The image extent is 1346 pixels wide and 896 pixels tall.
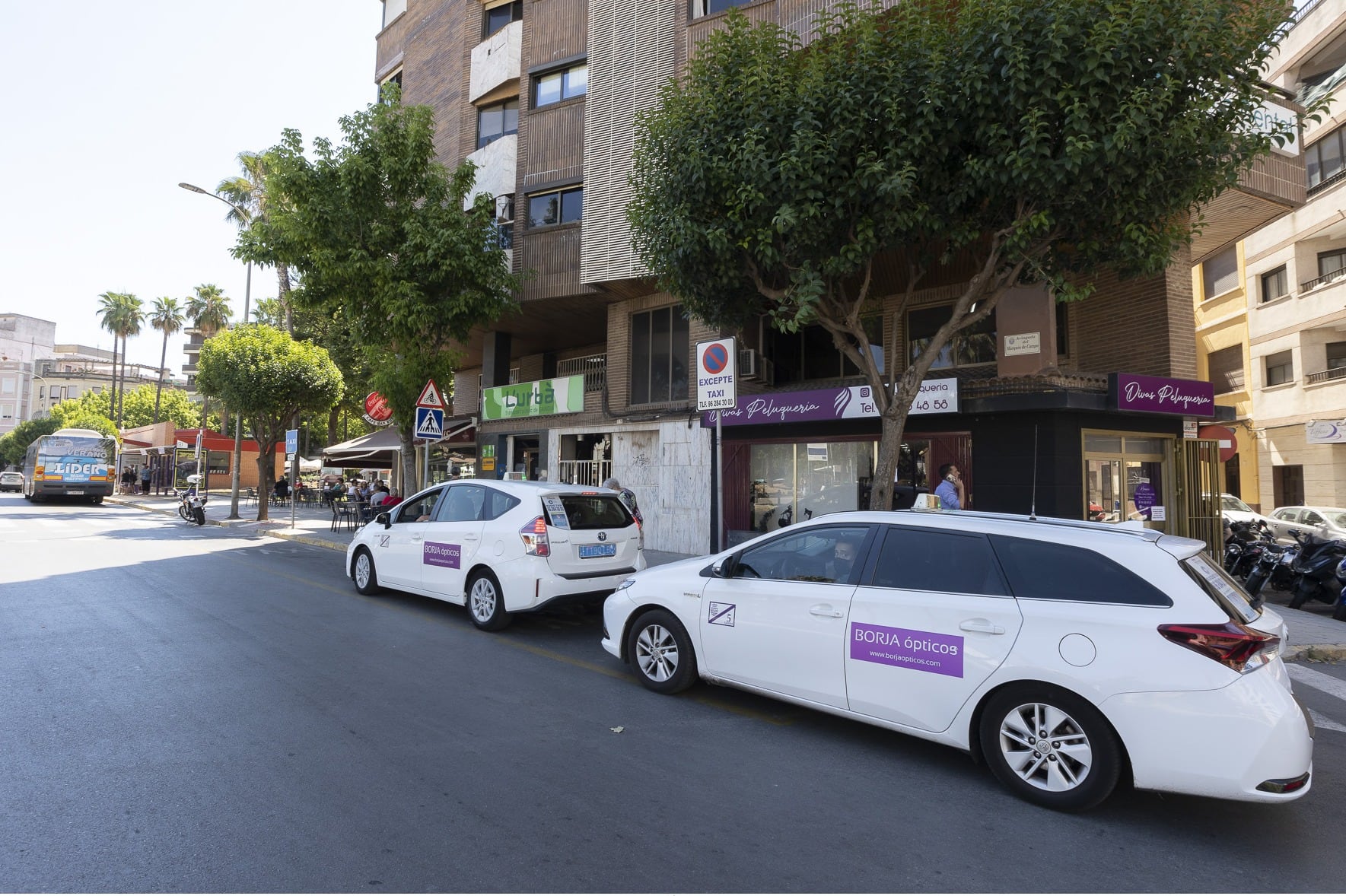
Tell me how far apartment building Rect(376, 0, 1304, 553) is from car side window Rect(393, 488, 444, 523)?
3.64 m

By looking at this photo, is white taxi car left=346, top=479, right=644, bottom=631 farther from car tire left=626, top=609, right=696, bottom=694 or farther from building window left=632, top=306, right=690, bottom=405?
building window left=632, top=306, right=690, bottom=405

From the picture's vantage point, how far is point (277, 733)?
4.46 metres

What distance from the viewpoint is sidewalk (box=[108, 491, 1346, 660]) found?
7859 mm

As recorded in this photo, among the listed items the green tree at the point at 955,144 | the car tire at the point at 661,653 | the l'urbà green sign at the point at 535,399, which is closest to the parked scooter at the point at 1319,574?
the green tree at the point at 955,144

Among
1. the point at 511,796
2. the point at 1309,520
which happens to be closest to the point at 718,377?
the point at 511,796

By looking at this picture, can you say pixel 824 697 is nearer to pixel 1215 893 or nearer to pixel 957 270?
pixel 1215 893

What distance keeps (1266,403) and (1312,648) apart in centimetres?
2193

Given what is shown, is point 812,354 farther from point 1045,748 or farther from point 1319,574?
point 1045,748

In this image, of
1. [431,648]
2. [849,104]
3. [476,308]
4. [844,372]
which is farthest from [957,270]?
[431,648]

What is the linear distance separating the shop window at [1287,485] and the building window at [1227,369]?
346 centimetres

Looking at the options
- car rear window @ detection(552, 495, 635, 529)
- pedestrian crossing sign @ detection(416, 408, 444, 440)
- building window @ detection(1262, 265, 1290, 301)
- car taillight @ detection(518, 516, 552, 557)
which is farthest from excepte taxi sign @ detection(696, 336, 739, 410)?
building window @ detection(1262, 265, 1290, 301)

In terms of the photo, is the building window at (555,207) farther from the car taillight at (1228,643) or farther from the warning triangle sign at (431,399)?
the car taillight at (1228,643)

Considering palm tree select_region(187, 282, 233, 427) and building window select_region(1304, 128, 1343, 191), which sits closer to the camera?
building window select_region(1304, 128, 1343, 191)

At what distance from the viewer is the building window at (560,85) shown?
18.1m
